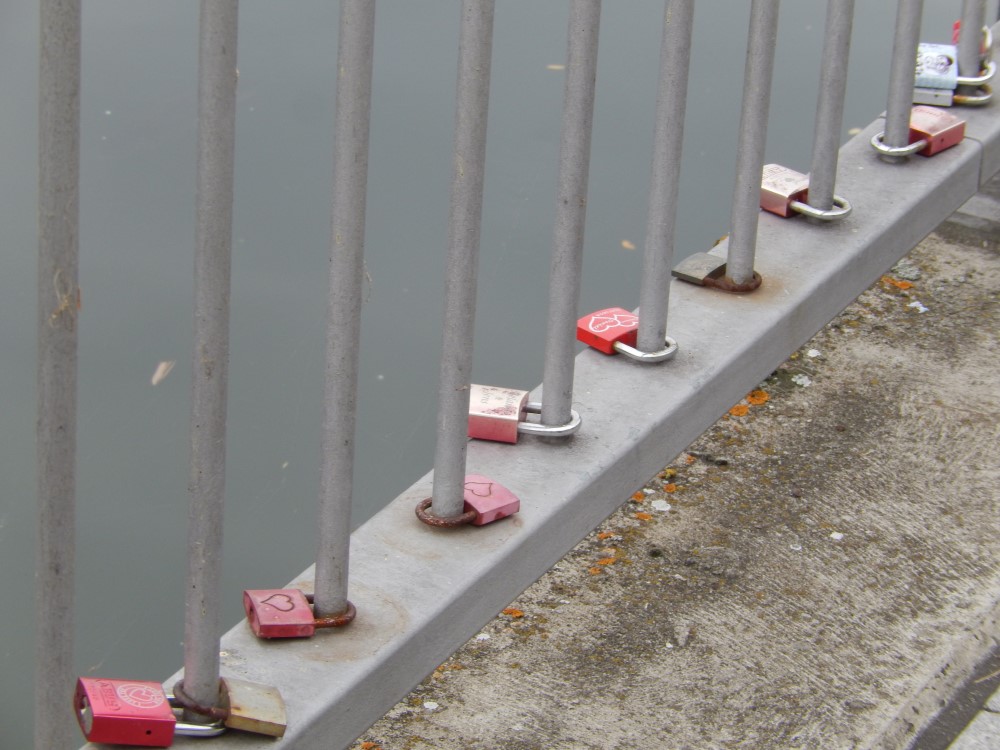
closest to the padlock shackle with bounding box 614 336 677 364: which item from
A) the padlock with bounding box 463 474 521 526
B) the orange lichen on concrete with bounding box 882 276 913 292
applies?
the padlock with bounding box 463 474 521 526

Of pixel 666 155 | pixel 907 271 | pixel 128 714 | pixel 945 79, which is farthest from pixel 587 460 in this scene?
pixel 945 79

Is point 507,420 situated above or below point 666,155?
below

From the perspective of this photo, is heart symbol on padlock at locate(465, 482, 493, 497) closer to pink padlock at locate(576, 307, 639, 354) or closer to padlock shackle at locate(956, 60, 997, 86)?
pink padlock at locate(576, 307, 639, 354)

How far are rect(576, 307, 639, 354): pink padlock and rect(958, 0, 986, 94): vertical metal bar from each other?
90 cm

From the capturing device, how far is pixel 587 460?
1854 millimetres

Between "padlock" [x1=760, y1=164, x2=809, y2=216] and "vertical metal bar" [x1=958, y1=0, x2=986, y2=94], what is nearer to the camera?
"padlock" [x1=760, y1=164, x2=809, y2=216]

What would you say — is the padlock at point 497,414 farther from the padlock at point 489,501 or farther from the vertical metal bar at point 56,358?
the vertical metal bar at point 56,358

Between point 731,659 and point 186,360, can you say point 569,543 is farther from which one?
point 186,360

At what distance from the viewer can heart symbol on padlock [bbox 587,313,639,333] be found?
81.0 inches

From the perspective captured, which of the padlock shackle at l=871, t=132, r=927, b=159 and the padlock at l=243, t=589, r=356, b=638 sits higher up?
the padlock shackle at l=871, t=132, r=927, b=159

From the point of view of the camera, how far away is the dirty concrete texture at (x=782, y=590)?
1.62 m

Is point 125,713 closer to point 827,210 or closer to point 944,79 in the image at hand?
point 827,210

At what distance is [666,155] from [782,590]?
527 millimetres

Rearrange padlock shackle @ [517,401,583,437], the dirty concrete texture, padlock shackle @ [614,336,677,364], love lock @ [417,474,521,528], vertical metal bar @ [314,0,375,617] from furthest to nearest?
padlock shackle @ [614,336,677,364], padlock shackle @ [517,401,583,437], love lock @ [417,474,521,528], the dirty concrete texture, vertical metal bar @ [314,0,375,617]
